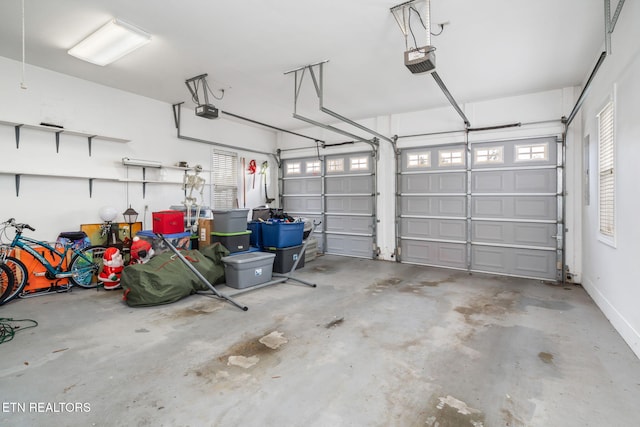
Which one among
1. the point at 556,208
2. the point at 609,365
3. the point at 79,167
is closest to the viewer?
the point at 609,365

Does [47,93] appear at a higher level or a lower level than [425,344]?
higher

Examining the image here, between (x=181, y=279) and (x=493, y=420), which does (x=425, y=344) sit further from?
(x=181, y=279)

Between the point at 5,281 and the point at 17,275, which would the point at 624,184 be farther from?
the point at 17,275

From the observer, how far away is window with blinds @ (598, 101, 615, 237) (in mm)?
3361

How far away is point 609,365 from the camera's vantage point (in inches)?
95.7

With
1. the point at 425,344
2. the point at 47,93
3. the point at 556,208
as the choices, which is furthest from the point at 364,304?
the point at 47,93

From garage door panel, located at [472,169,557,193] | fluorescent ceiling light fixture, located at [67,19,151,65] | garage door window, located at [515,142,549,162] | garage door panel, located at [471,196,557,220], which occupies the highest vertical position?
fluorescent ceiling light fixture, located at [67,19,151,65]

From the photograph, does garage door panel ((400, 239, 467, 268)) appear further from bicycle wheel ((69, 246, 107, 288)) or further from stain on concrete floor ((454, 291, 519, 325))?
bicycle wheel ((69, 246, 107, 288))

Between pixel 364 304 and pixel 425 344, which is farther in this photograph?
pixel 364 304

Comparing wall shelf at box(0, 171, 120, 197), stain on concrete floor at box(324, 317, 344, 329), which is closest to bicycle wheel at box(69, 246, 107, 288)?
wall shelf at box(0, 171, 120, 197)

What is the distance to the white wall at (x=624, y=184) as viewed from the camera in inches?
102

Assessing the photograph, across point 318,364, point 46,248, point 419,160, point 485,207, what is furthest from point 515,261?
point 46,248

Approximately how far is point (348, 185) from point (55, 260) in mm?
5398

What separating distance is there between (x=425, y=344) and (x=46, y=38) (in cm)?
527
